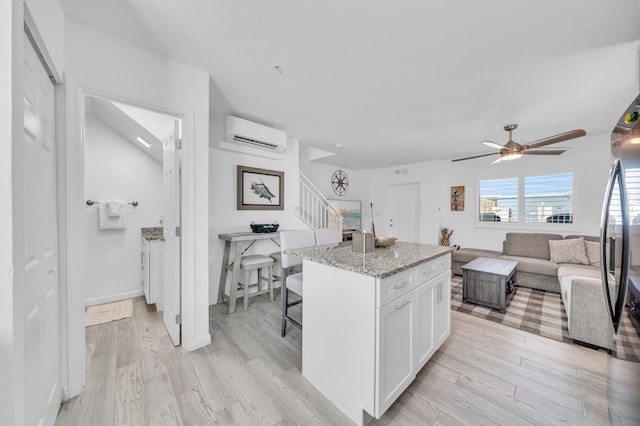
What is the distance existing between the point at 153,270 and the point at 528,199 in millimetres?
6389

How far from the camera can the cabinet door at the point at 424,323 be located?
1608mm

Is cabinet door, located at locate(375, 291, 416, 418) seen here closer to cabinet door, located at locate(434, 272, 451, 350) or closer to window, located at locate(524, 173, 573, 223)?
cabinet door, located at locate(434, 272, 451, 350)

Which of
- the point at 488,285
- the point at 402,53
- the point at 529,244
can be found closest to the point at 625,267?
the point at 402,53

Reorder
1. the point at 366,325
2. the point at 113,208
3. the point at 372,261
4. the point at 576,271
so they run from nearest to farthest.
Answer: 1. the point at 366,325
2. the point at 372,261
3. the point at 113,208
4. the point at 576,271

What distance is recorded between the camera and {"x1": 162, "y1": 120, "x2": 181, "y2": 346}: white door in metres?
2.02

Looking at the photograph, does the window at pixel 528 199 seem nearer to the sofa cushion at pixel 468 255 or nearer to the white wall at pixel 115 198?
the sofa cushion at pixel 468 255

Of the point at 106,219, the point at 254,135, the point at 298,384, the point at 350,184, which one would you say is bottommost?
the point at 298,384

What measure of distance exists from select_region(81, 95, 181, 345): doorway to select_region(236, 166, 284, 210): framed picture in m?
0.95

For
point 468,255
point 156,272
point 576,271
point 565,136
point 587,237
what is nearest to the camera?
point 565,136

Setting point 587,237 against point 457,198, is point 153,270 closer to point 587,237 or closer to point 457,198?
point 457,198

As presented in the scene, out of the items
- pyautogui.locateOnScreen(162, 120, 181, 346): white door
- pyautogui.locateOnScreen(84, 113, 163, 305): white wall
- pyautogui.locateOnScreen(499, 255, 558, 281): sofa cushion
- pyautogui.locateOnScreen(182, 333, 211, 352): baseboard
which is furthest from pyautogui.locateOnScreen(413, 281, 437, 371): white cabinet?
pyautogui.locateOnScreen(84, 113, 163, 305): white wall

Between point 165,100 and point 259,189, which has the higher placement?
point 165,100

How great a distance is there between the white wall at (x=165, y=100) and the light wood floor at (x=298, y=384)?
38cm

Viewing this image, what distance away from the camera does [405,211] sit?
6395 millimetres
